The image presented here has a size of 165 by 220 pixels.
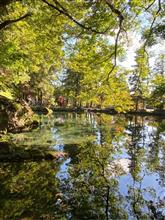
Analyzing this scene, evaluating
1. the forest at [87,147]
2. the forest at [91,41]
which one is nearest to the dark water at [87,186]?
the forest at [87,147]

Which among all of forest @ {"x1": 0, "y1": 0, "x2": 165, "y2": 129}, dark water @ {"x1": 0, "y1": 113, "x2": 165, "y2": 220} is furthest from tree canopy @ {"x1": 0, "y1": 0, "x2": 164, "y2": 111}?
dark water @ {"x1": 0, "y1": 113, "x2": 165, "y2": 220}

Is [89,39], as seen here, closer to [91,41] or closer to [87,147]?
[91,41]

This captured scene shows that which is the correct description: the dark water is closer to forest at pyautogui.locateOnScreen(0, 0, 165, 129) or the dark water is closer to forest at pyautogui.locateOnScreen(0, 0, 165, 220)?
forest at pyautogui.locateOnScreen(0, 0, 165, 220)

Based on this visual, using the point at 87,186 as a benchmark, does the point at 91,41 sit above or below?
above

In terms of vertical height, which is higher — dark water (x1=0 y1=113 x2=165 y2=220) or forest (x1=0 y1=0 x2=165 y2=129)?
forest (x1=0 y1=0 x2=165 y2=129)

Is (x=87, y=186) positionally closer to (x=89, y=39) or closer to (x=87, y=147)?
(x=89, y=39)

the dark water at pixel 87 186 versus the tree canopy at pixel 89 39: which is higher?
the tree canopy at pixel 89 39

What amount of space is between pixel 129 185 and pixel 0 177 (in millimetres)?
4901

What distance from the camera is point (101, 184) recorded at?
34.4 ft

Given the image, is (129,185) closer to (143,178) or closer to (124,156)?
(143,178)

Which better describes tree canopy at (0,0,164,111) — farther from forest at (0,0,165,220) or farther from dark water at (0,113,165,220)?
dark water at (0,113,165,220)

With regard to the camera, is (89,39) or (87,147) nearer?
(89,39)

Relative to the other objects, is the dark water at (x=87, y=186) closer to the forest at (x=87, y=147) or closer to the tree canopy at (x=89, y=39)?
the forest at (x=87, y=147)

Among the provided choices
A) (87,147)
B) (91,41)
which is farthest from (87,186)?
(87,147)
